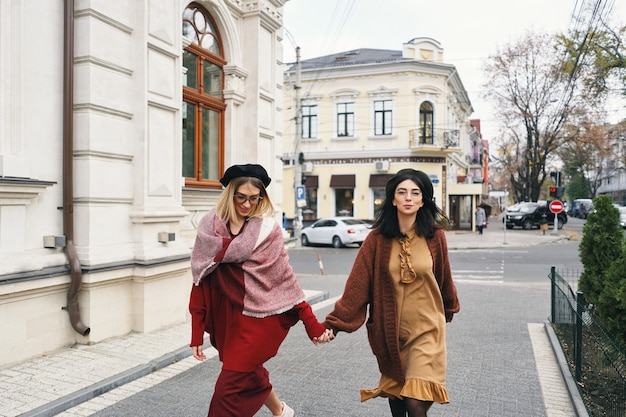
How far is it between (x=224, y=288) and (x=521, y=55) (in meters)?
35.6

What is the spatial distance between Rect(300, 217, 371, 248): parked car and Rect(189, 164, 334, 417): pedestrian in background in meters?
19.0

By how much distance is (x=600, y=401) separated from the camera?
4.71 metres

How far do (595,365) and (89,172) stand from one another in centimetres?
561

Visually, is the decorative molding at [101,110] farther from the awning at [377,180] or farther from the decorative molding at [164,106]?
the awning at [377,180]

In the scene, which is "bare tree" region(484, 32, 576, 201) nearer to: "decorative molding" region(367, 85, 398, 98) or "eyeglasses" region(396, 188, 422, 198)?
"decorative molding" region(367, 85, 398, 98)

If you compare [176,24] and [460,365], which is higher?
[176,24]

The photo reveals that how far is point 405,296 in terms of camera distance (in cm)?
341

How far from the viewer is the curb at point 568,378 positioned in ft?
14.5

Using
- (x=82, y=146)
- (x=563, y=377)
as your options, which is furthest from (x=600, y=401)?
(x=82, y=146)

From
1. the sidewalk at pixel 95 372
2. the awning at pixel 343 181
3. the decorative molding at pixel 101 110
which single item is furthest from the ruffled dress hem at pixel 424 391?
the awning at pixel 343 181

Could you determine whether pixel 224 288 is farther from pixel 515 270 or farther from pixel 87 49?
pixel 515 270

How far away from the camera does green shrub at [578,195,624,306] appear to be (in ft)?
21.3

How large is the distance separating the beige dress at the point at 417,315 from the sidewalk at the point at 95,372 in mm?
2154

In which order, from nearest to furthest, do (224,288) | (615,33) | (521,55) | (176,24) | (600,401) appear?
(224,288) < (600,401) < (176,24) < (615,33) < (521,55)
